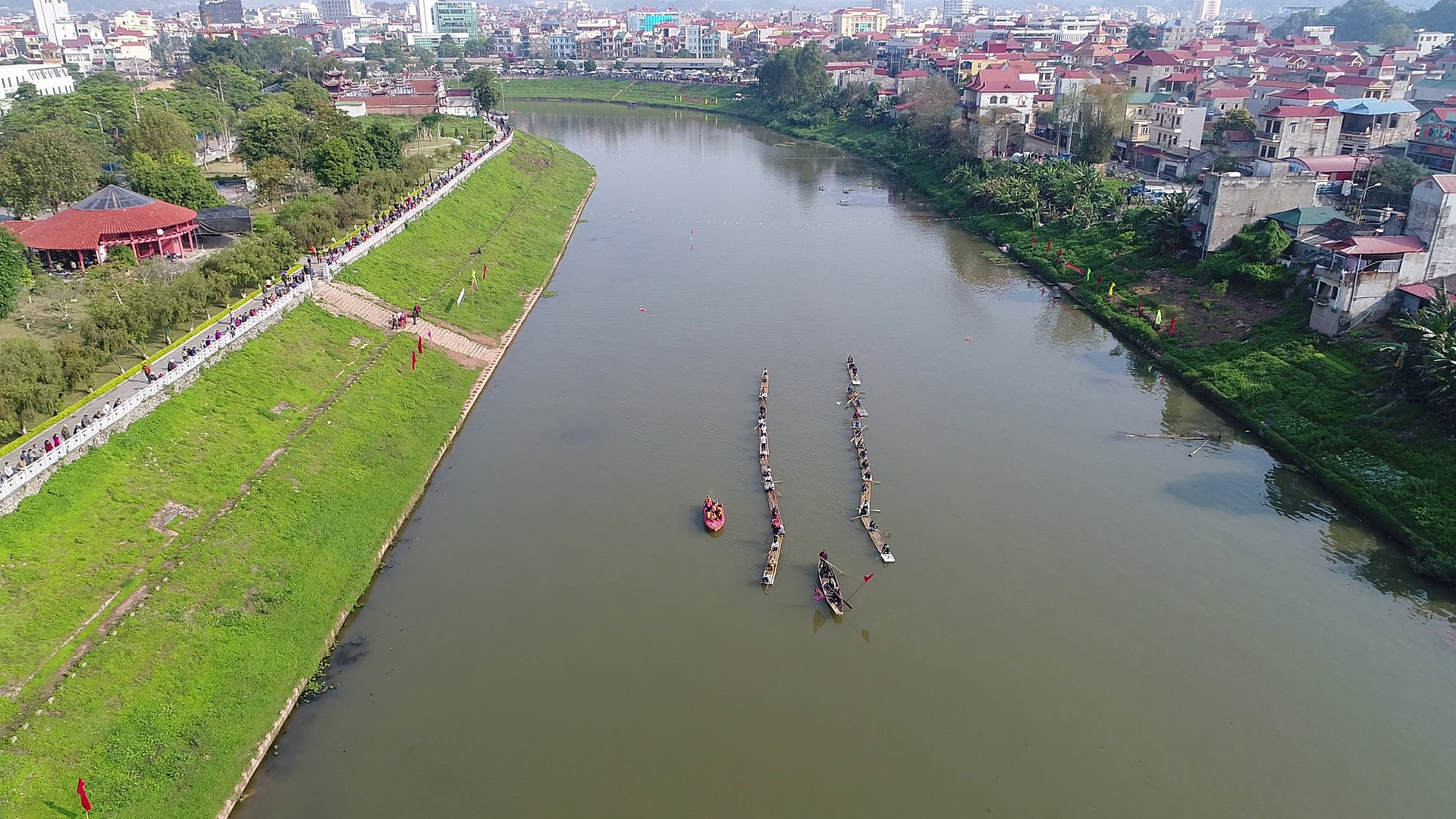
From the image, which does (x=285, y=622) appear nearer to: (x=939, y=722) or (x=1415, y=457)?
(x=939, y=722)

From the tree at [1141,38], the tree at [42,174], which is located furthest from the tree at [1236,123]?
the tree at [1141,38]

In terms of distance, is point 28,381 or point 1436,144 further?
point 1436,144

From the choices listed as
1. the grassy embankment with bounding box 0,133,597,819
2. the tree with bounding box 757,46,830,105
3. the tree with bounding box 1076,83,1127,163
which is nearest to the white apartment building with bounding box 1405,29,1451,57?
the tree with bounding box 757,46,830,105

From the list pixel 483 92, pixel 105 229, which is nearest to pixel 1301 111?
pixel 105 229

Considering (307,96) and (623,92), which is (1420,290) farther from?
(623,92)

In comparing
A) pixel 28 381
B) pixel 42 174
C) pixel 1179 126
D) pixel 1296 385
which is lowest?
pixel 1296 385

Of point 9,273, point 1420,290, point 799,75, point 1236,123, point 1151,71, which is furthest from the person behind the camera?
point 799,75

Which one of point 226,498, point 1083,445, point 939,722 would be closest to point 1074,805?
point 939,722

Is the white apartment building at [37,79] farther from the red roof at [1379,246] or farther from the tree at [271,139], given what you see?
the red roof at [1379,246]
